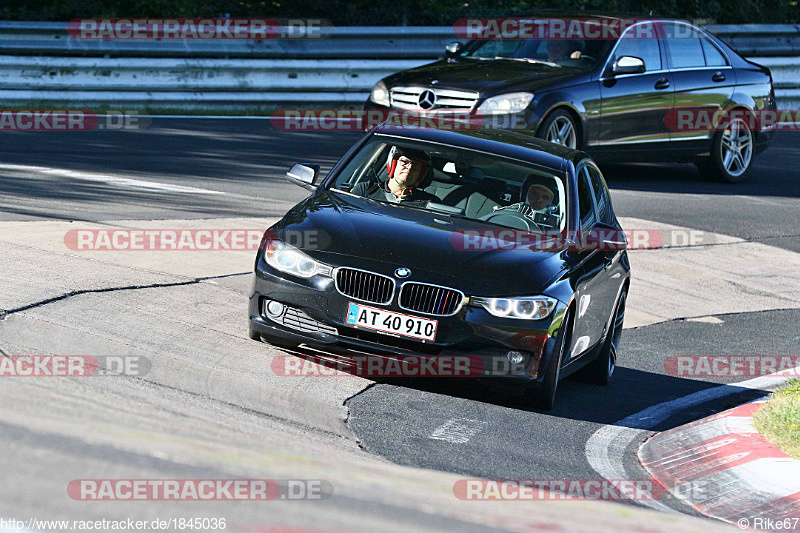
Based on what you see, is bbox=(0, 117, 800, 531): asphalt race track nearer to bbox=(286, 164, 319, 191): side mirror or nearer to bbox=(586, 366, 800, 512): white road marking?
bbox=(586, 366, 800, 512): white road marking

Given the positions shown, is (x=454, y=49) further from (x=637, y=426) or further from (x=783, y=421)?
(x=783, y=421)

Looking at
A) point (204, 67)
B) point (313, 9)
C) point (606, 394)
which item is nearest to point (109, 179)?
point (204, 67)

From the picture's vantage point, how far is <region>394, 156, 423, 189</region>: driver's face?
811 cm

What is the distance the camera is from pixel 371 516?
454 centimetres

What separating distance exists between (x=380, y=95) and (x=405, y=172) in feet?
21.3

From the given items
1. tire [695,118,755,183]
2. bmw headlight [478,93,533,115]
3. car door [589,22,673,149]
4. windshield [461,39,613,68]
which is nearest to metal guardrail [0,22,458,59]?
windshield [461,39,613,68]

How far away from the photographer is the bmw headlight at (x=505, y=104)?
13555 mm

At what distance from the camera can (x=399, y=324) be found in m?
6.80

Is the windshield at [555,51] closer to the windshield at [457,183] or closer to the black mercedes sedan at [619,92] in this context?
the black mercedes sedan at [619,92]

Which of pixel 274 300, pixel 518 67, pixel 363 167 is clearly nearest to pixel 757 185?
A: pixel 518 67

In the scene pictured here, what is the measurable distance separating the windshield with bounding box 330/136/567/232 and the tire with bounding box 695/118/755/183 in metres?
8.56

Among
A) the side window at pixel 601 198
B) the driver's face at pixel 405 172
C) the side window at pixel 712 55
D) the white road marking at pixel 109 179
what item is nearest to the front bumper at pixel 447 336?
the driver's face at pixel 405 172

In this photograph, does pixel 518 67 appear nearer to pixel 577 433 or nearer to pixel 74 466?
pixel 577 433

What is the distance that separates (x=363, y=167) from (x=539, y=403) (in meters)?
2.09
